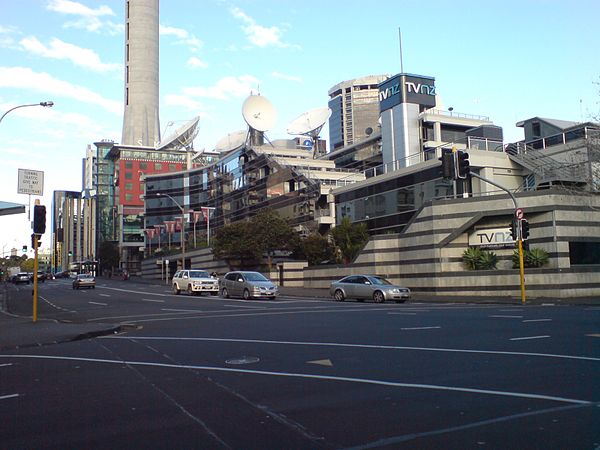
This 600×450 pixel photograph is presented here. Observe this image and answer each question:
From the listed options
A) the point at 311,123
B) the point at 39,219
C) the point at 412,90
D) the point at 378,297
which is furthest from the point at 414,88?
the point at 39,219

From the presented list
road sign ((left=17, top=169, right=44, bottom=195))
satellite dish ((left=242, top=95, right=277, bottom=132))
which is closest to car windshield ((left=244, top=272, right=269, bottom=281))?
road sign ((left=17, top=169, right=44, bottom=195))

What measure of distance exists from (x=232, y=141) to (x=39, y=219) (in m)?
78.7

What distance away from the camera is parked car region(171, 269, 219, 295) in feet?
124

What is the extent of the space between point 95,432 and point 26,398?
2364mm

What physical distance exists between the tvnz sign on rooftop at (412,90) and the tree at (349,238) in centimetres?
3039

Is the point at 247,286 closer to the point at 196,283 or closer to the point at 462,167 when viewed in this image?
the point at 196,283

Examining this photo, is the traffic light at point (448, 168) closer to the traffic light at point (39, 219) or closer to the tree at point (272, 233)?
the traffic light at point (39, 219)

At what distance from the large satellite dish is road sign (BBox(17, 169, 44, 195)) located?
317 ft

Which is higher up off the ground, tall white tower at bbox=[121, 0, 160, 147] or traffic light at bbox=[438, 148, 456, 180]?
tall white tower at bbox=[121, 0, 160, 147]

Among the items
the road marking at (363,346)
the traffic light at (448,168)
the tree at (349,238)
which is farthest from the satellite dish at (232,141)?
the road marking at (363,346)

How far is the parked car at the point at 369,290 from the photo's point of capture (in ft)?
92.2

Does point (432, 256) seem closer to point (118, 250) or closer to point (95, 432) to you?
point (95, 432)

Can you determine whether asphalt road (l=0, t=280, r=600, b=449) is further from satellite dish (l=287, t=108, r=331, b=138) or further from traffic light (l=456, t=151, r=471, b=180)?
satellite dish (l=287, t=108, r=331, b=138)

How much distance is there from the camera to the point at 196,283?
124ft
